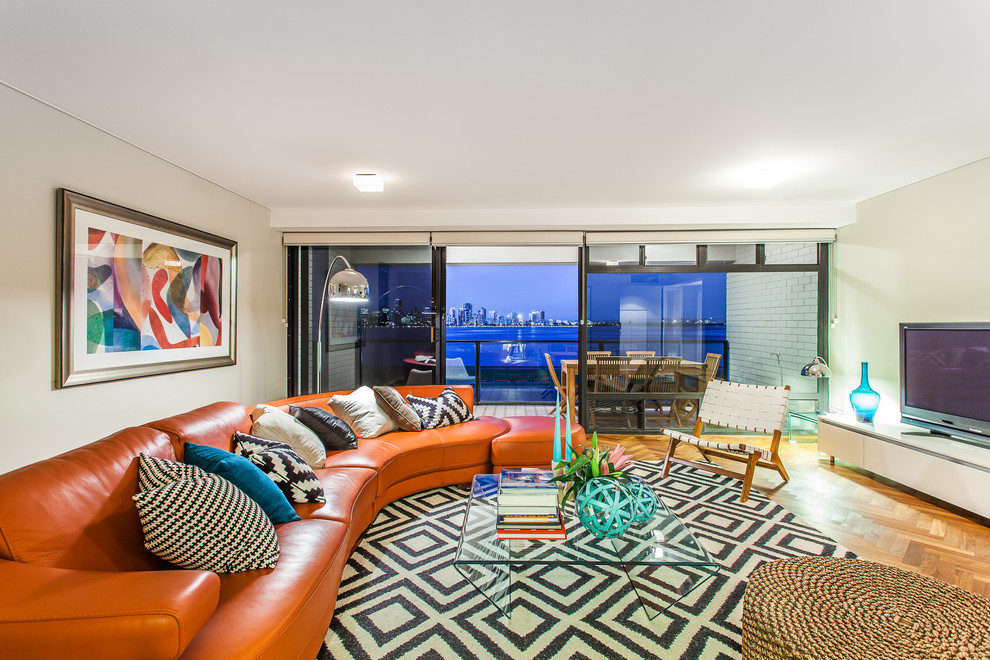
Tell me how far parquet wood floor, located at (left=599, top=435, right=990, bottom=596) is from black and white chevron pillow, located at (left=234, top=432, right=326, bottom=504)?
2.86 m

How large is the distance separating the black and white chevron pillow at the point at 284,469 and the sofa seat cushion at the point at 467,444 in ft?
3.86

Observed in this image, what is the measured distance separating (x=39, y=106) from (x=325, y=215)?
7.40 ft

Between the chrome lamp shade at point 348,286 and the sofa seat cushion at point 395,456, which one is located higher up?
the chrome lamp shade at point 348,286

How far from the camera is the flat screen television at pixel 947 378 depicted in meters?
3.04

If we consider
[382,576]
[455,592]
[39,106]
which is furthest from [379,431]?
[39,106]

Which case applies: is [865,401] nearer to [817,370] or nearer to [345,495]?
[817,370]

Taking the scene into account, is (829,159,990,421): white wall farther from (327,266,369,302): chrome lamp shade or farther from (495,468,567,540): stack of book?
(327,266,369,302): chrome lamp shade

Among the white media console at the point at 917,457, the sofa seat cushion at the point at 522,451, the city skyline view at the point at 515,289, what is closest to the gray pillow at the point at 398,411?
the sofa seat cushion at the point at 522,451

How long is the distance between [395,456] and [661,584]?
1718mm

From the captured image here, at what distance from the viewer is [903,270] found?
376cm

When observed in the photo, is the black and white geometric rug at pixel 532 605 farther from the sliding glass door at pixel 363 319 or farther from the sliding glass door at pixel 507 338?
the sliding glass door at pixel 507 338

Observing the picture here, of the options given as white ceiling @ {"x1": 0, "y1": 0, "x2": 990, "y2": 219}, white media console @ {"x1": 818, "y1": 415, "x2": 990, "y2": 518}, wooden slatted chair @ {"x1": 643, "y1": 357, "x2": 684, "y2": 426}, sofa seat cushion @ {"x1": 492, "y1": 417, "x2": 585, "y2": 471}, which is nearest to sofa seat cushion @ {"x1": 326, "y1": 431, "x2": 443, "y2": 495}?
sofa seat cushion @ {"x1": 492, "y1": 417, "x2": 585, "y2": 471}

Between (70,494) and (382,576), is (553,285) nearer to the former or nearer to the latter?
(382,576)

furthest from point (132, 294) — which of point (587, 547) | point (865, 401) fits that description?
point (865, 401)
